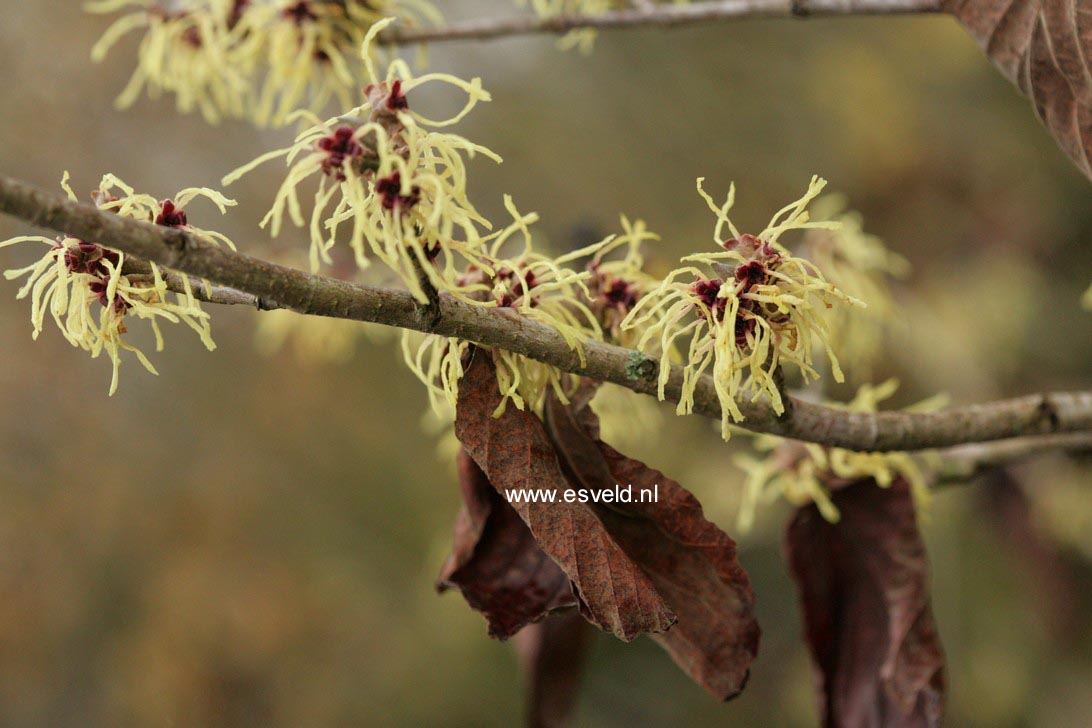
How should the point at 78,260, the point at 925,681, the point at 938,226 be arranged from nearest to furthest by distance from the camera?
the point at 78,260 → the point at 925,681 → the point at 938,226

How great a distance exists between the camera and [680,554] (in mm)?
635

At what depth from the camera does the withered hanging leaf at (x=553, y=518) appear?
21.5 inches

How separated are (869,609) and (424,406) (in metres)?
1.68

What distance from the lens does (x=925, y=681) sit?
774 millimetres

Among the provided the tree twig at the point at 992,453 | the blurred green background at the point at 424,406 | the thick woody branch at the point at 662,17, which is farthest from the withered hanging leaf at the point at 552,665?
the blurred green background at the point at 424,406

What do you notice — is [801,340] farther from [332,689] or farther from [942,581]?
[332,689]

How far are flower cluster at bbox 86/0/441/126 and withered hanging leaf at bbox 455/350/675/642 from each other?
17.0 inches

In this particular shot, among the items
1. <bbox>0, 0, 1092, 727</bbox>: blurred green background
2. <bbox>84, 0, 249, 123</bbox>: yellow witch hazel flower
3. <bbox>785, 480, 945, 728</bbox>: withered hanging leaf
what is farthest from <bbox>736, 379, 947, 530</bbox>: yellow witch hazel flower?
<bbox>0, 0, 1092, 727</bbox>: blurred green background

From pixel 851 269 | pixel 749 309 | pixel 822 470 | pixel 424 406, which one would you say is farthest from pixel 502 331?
pixel 424 406

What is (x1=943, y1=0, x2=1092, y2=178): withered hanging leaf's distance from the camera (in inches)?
23.2

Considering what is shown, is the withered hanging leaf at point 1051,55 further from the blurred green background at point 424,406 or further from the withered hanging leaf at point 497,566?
the blurred green background at point 424,406

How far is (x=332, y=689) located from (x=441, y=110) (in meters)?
1.40

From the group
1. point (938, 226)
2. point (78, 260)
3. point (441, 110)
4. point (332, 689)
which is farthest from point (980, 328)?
point (78, 260)

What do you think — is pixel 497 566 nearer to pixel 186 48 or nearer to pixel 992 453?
pixel 992 453
